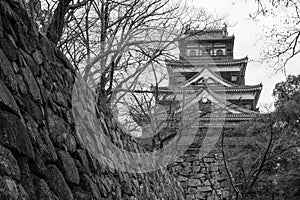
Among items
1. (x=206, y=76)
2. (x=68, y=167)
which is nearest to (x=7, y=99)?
(x=68, y=167)

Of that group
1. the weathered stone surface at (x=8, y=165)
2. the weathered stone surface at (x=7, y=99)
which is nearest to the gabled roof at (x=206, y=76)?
the weathered stone surface at (x=7, y=99)

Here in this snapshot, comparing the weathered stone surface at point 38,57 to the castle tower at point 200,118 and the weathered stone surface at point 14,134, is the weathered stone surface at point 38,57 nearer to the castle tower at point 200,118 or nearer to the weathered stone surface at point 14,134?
the weathered stone surface at point 14,134

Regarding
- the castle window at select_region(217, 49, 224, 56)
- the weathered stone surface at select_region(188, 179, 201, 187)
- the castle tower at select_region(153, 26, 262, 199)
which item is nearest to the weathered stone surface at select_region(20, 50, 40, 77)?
the castle tower at select_region(153, 26, 262, 199)

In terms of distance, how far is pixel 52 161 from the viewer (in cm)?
224

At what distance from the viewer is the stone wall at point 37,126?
70.4 inches

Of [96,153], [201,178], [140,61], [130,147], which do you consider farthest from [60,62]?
[201,178]

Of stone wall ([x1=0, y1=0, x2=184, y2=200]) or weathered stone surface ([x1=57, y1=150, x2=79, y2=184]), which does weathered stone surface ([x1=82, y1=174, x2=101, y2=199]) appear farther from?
weathered stone surface ([x1=57, y1=150, x2=79, y2=184])

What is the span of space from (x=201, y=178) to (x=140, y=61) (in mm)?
5364

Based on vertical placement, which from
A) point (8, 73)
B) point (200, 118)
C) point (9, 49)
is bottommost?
point (8, 73)

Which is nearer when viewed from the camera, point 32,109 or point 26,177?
point 26,177

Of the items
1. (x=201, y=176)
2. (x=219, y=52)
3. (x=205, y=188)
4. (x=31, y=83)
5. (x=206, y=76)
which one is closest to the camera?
(x=31, y=83)

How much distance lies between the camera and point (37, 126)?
7.25ft

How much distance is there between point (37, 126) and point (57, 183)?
35cm

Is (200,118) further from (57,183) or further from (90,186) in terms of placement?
(57,183)
